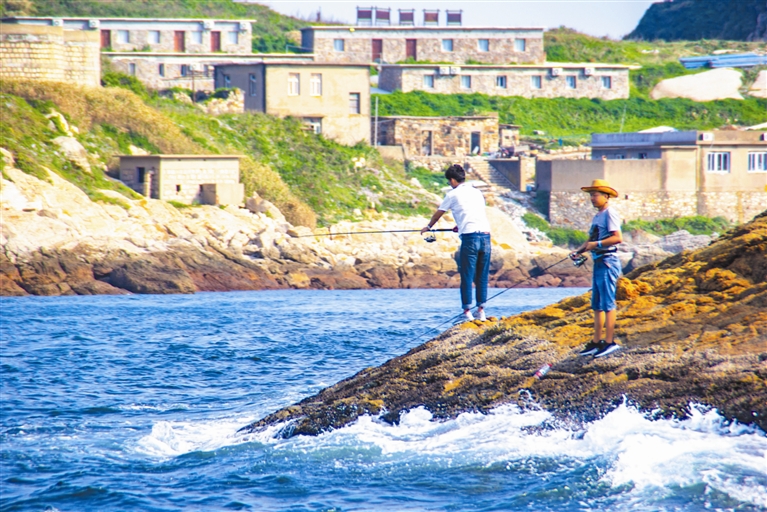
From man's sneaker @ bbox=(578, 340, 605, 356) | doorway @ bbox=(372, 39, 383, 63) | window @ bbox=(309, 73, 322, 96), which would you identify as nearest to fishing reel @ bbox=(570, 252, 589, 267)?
man's sneaker @ bbox=(578, 340, 605, 356)

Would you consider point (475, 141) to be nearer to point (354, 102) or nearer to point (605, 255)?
point (354, 102)

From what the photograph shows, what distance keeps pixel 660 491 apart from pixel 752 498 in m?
0.74

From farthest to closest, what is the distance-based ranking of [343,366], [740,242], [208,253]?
1. [208,253]
2. [343,366]
3. [740,242]

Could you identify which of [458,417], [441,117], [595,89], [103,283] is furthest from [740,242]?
[595,89]

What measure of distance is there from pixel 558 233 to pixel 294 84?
14.7 meters

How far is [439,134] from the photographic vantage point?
2196 inches

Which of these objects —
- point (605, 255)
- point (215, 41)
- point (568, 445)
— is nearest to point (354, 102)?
point (215, 41)

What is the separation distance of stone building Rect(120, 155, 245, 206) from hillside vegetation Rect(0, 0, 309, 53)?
2627cm

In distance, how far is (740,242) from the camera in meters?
11.5

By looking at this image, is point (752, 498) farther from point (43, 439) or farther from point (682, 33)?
point (682, 33)

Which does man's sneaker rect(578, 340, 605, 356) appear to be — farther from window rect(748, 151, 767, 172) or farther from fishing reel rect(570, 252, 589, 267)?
window rect(748, 151, 767, 172)

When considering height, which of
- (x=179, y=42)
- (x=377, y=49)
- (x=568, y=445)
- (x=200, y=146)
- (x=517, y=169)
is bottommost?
(x=568, y=445)

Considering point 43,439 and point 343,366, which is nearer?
point 43,439

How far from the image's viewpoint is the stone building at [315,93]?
52219 millimetres
